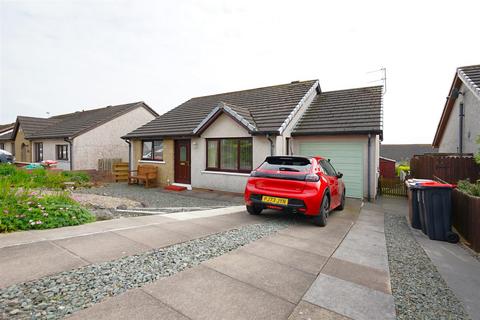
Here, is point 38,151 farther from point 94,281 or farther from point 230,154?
point 94,281

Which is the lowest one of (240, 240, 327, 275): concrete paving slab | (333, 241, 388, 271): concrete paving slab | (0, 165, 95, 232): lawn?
(333, 241, 388, 271): concrete paving slab

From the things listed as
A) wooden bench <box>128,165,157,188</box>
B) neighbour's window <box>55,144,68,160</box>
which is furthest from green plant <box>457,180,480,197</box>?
neighbour's window <box>55,144,68,160</box>

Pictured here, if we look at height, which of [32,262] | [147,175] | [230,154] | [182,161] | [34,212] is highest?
[230,154]

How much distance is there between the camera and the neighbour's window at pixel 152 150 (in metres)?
15.1

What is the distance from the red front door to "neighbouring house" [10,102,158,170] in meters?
9.32

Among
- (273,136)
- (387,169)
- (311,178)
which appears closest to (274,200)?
(311,178)

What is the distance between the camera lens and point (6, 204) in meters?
5.02

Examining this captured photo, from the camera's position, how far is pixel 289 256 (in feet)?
13.7

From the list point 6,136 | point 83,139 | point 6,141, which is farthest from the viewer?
point 6,136

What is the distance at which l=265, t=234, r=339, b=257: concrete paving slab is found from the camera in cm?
455

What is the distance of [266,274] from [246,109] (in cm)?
1031

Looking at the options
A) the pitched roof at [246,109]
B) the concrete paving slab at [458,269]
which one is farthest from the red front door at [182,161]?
the concrete paving slab at [458,269]

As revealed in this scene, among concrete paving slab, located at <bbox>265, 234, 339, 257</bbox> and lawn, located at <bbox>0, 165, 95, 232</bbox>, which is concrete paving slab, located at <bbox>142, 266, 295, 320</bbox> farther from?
lawn, located at <bbox>0, 165, 95, 232</bbox>

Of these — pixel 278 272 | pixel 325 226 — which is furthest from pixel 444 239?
pixel 278 272
